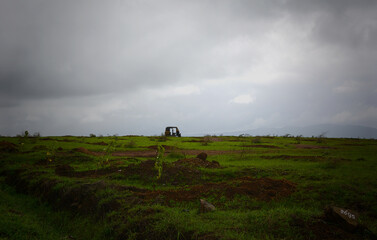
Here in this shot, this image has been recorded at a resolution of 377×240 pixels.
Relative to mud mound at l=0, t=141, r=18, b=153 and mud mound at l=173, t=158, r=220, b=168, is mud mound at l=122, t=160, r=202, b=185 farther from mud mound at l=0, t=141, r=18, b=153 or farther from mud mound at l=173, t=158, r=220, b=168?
mud mound at l=0, t=141, r=18, b=153

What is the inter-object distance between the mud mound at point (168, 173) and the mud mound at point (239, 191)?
69.1 inches

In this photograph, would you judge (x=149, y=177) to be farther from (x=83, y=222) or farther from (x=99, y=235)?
(x=99, y=235)

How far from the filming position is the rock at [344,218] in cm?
510

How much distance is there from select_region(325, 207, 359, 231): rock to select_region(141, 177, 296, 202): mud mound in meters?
2.64

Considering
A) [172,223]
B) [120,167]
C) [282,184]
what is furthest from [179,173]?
[172,223]

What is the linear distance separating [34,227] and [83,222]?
1.40 meters

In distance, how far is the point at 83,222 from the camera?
721 centimetres

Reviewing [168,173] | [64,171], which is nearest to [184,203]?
[168,173]

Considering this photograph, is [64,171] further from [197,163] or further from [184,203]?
[184,203]

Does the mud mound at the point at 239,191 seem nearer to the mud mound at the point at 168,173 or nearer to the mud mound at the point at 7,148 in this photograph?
the mud mound at the point at 168,173

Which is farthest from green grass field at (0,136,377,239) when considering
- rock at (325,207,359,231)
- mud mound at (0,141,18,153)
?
mud mound at (0,141,18,153)

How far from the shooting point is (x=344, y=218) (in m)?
5.13

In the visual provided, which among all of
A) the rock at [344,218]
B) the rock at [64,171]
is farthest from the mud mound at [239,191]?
the rock at [64,171]

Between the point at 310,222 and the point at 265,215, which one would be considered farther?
the point at 265,215
